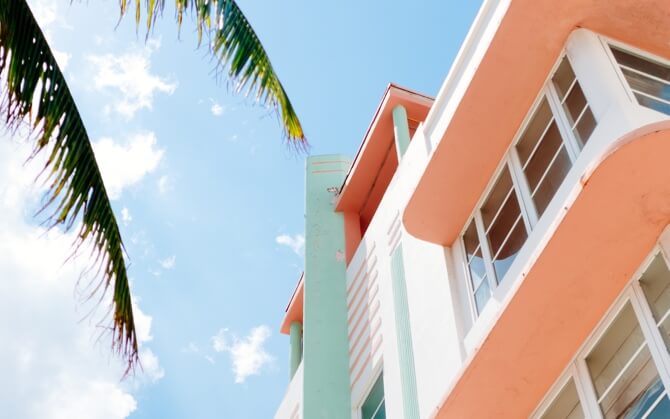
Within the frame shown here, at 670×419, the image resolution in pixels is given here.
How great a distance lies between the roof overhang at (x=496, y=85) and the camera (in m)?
8.05

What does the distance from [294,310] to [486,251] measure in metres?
8.83

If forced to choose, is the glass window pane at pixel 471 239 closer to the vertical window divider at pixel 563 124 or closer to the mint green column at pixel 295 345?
the vertical window divider at pixel 563 124

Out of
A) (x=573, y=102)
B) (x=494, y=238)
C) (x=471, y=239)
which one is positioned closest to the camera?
(x=573, y=102)

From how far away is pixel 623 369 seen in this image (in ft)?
21.8

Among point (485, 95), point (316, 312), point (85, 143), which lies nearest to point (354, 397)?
point (316, 312)

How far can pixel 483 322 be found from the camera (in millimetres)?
8508

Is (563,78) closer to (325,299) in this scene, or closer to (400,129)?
(400,129)

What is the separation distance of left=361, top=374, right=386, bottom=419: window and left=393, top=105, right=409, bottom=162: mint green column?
3488 mm

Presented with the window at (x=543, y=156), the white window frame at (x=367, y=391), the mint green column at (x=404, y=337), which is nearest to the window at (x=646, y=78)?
the window at (x=543, y=156)

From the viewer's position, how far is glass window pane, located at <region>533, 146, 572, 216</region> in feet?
26.2

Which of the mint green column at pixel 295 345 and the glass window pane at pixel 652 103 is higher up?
the mint green column at pixel 295 345

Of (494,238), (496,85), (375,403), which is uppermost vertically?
(496,85)

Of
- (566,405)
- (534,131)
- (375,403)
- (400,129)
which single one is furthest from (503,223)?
(400,129)

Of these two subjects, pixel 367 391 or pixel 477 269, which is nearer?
pixel 477 269
